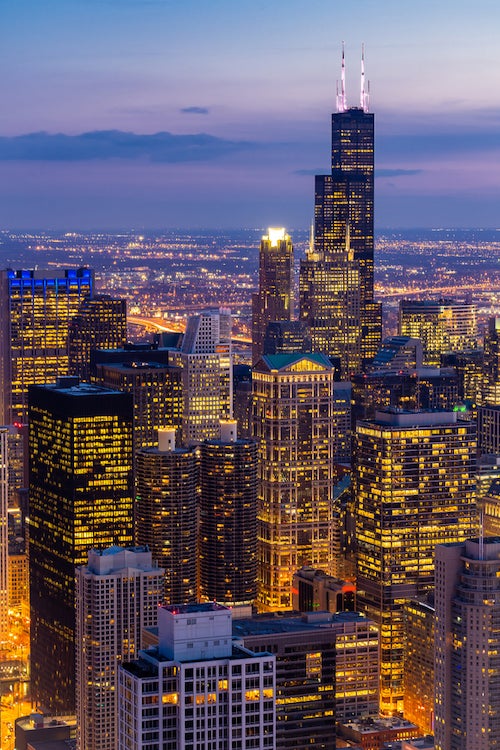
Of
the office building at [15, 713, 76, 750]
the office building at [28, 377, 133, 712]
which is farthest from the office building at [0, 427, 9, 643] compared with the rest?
the office building at [15, 713, 76, 750]

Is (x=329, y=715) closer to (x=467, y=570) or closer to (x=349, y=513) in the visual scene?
(x=467, y=570)

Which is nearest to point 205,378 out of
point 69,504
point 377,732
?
point 69,504

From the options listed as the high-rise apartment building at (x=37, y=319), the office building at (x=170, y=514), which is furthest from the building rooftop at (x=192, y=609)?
the high-rise apartment building at (x=37, y=319)

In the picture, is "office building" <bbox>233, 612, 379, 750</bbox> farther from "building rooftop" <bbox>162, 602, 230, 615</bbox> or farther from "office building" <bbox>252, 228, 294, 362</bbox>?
"office building" <bbox>252, 228, 294, 362</bbox>

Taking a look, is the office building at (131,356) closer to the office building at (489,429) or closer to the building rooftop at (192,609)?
the office building at (489,429)

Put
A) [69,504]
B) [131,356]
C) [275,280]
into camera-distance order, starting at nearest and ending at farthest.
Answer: [69,504] < [131,356] < [275,280]

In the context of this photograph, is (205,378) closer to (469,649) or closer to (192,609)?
(469,649)

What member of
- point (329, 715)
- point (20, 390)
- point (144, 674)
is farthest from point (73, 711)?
point (20, 390)
